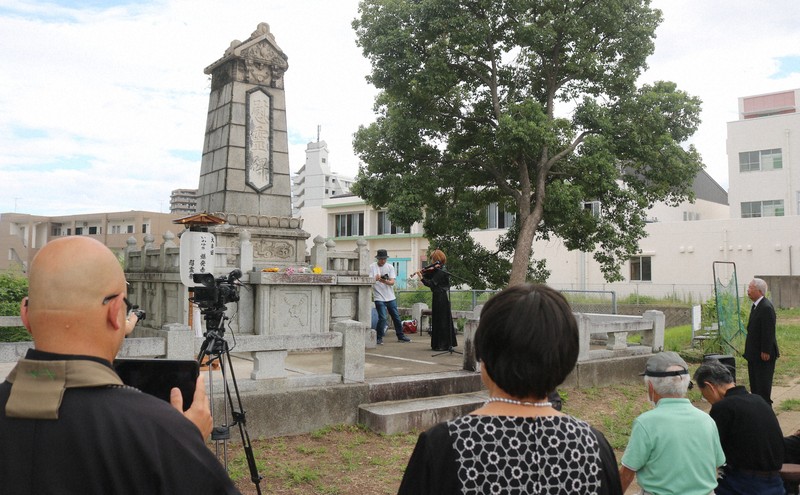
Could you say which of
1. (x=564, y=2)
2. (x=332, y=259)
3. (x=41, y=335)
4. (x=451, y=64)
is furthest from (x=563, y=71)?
(x=41, y=335)

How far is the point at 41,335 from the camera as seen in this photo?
63.5 inches

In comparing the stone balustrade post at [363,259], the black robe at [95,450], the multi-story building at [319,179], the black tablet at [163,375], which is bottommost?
the black robe at [95,450]

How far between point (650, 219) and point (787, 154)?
6.95 meters

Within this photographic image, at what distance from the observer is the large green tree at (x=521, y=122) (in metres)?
14.9

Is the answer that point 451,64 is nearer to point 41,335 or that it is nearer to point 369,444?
point 369,444

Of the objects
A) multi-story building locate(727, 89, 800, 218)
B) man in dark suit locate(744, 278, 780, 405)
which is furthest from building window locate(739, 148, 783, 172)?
man in dark suit locate(744, 278, 780, 405)

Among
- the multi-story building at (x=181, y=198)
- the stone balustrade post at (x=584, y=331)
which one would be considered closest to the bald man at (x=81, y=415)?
the stone balustrade post at (x=584, y=331)

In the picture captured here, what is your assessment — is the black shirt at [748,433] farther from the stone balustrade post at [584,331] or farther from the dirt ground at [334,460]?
the stone balustrade post at [584,331]

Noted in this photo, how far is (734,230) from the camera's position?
27000 millimetres

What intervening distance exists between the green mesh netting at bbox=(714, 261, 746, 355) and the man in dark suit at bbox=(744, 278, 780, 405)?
13.3 feet

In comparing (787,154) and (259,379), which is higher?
(787,154)

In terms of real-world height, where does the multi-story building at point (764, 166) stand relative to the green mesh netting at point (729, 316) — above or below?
above

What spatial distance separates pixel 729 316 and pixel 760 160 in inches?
848

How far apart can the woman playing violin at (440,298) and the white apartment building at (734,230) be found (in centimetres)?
1638
